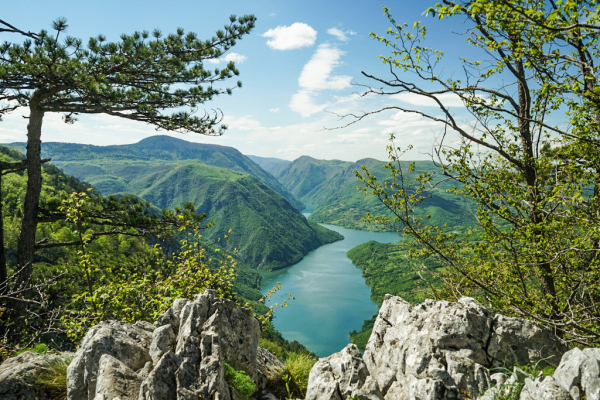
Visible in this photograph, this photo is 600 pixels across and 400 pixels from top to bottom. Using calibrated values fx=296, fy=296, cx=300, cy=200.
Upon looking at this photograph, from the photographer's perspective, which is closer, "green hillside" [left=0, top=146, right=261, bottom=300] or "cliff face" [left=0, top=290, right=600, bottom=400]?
"cliff face" [left=0, top=290, right=600, bottom=400]

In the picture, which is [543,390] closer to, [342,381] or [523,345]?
[523,345]

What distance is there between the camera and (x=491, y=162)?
31.0ft

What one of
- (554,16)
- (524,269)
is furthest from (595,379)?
(524,269)

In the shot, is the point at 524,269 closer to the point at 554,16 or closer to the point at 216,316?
the point at 554,16

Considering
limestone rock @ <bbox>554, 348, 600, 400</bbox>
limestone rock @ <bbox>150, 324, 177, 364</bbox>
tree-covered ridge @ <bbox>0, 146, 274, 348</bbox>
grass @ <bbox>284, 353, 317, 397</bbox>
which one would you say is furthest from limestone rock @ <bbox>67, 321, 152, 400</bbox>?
limestone rock @ <bbox>554, 348, 600, 400</bbox>

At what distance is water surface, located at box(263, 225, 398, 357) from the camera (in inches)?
3812

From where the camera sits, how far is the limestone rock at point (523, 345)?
5.53m

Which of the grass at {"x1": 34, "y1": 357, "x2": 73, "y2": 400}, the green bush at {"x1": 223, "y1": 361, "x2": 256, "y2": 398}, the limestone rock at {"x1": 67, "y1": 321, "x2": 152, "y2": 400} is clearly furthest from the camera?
the grass at {"x1": 34, "y1": 357, "x2": 73, "y2": 400}

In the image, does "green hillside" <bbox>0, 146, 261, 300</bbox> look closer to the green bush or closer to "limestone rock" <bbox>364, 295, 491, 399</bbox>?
the green bush

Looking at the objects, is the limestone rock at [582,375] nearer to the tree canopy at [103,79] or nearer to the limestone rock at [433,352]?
the limestone rock at [433,352]

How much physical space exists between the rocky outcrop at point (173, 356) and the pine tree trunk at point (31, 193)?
6.67 metres

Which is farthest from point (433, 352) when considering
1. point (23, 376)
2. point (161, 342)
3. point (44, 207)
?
point (44, 207)

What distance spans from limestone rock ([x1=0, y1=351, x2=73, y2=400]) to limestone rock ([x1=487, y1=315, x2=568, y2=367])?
29.7 feet

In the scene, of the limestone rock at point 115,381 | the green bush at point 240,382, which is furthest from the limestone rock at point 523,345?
the limestone rock at point 115,381
